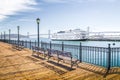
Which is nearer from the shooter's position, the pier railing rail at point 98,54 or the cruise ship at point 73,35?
the pier railing rail at point 98,54

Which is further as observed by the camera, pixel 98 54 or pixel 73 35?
pixel 73 35

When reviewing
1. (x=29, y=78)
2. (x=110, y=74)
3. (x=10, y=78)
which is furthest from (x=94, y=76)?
(x=10, y=78)

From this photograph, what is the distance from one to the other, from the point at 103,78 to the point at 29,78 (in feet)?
12.1

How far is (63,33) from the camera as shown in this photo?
465ft

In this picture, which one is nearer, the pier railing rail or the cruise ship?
the pier railing rail

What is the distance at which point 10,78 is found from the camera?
822 cm

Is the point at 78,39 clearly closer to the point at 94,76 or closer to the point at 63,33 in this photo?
the point at 63,33

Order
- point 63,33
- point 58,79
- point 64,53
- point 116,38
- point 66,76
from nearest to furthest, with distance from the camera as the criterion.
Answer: point 58,79, point 66,76, point 64,53, point 116,38, point 63,33

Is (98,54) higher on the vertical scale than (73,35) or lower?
lower

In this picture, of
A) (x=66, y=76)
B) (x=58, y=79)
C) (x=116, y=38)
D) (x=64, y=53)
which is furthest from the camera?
(x=116, y=38)

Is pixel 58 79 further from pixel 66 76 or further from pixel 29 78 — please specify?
pixel 29 78

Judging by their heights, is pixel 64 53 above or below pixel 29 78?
above

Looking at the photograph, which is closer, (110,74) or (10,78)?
(10,78)

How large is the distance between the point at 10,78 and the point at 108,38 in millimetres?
118674
